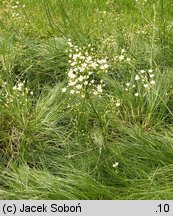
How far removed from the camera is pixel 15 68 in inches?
183

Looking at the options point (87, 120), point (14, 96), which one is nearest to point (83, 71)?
point (87, 120)

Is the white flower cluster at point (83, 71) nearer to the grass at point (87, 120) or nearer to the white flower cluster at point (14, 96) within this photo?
the grass at point (87, 120)

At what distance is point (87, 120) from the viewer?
3812 millimetres

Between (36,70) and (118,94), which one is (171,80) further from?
(36,70)

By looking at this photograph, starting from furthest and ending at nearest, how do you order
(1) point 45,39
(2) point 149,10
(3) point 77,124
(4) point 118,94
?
(2) point 149,10
(1) point 45,39
(4) point 118,94
(3) point 77,124

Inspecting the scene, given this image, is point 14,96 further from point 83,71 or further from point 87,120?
point 83,71

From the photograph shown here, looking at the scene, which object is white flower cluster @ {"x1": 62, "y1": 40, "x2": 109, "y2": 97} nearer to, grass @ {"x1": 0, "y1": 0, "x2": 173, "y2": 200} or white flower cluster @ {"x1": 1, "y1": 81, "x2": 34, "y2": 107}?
grass @ {"x1": 0, "y1": 0, "x2": 173, "y2": 200}

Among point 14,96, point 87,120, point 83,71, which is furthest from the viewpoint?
point 14,96

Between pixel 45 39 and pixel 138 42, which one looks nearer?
pixel 138 42

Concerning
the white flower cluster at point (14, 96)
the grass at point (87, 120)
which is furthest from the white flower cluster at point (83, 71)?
the white flower cluster at point (14, 96)

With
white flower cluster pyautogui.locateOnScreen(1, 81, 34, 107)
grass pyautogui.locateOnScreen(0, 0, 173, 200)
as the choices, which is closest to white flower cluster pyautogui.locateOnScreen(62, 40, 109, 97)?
grass pyautogui.locateOnScreen(0, 0, 173, 200)
